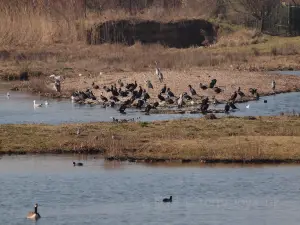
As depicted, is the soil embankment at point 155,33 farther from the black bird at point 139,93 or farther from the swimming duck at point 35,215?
the swimming duck at point 35,215

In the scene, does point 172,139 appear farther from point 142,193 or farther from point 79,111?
point 79,111

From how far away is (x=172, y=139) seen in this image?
33.6 m

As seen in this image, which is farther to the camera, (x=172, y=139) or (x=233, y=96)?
(x=233, y=96)

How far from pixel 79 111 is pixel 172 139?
12613 millimetres

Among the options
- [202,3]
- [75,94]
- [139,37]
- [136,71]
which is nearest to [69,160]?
[75,94]

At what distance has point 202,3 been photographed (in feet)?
289

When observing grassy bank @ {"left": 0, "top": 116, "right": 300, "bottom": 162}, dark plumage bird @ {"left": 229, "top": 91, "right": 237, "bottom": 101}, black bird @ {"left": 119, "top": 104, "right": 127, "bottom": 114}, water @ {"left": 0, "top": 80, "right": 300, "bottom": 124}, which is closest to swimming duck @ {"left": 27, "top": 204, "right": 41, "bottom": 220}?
grassy bank @ {"left": 0, "top": 116, "right": 300, "bottom": 162}

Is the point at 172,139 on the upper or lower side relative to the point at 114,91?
lower

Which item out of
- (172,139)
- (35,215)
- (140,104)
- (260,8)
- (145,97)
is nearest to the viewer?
(35,215)

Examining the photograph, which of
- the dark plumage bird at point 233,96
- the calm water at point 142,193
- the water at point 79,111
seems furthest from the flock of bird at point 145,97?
the calm water at point 142,193

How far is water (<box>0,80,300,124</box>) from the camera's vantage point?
138ft

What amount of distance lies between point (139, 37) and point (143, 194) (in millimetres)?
50785

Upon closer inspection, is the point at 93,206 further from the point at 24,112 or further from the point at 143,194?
the point at 24,112

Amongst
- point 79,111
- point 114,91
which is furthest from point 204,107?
point 114,91
